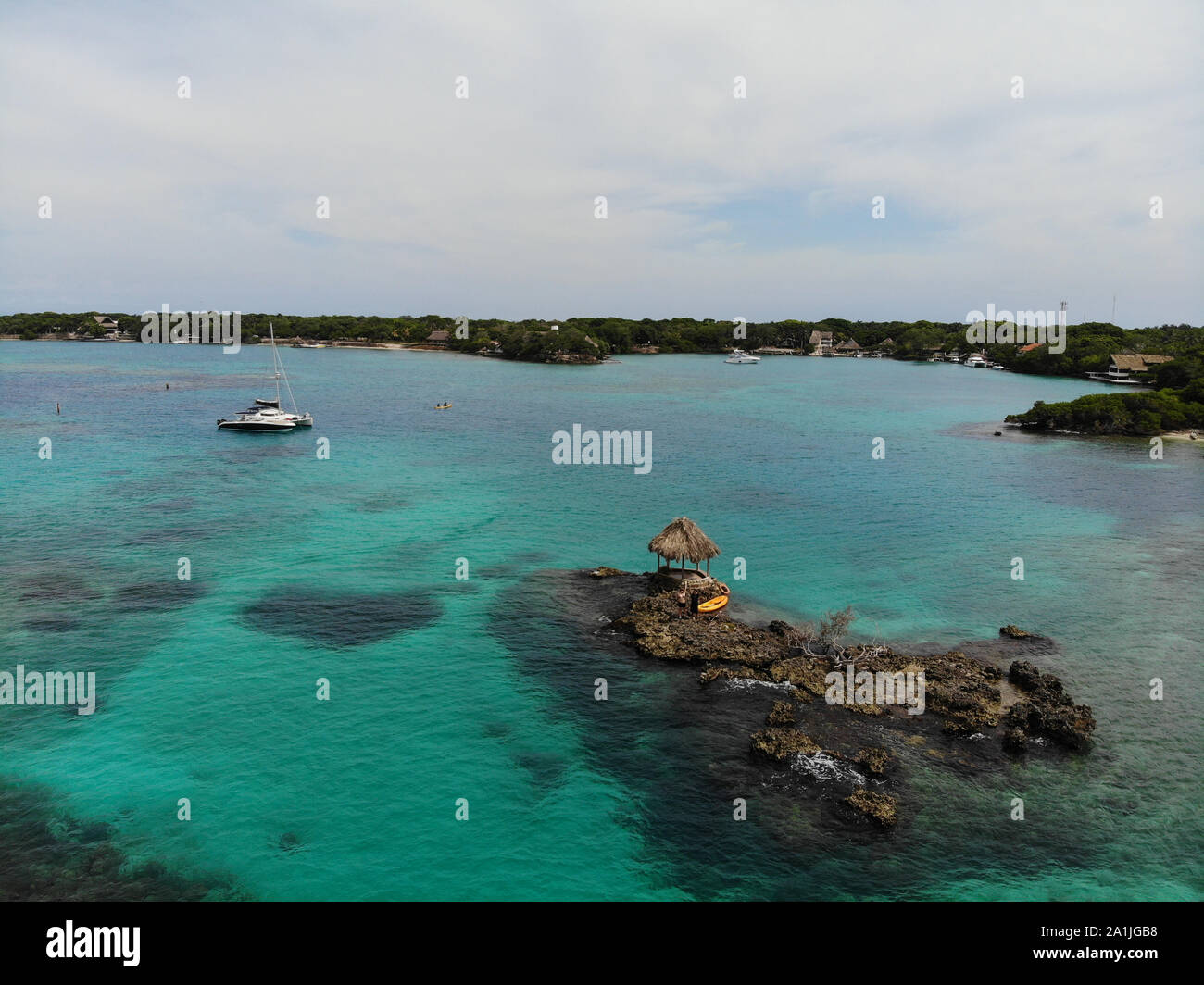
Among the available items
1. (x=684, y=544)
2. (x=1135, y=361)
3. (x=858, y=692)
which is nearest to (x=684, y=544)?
(x=684, y=544)

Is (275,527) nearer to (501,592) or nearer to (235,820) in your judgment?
(501,592)

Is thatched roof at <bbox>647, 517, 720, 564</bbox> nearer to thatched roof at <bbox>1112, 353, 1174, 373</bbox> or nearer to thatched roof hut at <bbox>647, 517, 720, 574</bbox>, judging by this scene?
thatched roof hut at <bbox>647, 517, 720, 574</bbox>

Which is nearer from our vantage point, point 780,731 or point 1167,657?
point 780,731

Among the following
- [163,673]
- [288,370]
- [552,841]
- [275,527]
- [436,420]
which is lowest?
[552,841]

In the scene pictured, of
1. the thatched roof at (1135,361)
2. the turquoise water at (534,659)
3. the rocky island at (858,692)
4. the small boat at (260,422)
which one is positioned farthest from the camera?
the thatched roof at (1135,361)

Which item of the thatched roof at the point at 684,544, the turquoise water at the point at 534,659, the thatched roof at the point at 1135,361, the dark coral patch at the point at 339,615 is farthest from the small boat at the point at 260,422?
the thatched roof at the point at 1135,361

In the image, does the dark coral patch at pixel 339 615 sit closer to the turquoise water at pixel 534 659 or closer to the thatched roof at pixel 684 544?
the turquoise water at pixel 534 659

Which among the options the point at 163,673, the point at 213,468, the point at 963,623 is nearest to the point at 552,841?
the point at 163,673
